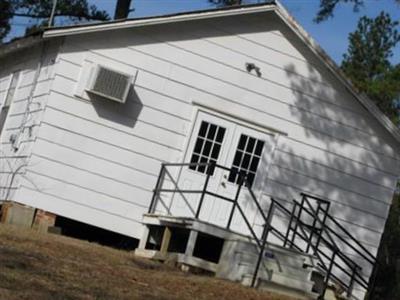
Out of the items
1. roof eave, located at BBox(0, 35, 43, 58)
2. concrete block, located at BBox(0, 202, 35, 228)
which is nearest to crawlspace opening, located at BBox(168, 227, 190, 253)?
concrete block, located at BBox(0, 202, 35, 228)

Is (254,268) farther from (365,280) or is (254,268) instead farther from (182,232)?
(365,280)

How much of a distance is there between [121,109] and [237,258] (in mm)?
3749

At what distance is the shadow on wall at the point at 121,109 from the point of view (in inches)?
657

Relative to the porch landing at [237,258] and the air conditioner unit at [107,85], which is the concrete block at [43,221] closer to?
the porch landing at [237,258]

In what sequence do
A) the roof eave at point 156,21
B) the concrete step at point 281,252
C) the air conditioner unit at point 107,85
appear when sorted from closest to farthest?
the concrete step at point 281,252
the roof eave at point 156,21
the air conditioner unit at point 107,85

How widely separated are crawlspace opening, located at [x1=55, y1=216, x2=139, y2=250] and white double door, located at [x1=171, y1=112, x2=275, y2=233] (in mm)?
1091

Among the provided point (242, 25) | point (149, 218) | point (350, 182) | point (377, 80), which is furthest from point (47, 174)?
point (377, 80)

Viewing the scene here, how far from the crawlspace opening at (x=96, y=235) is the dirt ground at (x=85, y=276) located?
1.67 meters

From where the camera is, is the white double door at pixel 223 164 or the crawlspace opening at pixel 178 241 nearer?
the crawlspace opening at pixel 178 241

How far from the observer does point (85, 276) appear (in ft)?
36.9

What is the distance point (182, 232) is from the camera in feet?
53.3

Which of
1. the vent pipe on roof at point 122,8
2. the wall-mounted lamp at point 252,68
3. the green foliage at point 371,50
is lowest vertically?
the wall-mounted lamp at point 252,68

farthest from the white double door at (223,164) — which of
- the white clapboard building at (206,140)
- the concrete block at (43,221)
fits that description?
the concrete block at (43,221)

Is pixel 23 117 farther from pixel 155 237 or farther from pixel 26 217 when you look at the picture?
pixel 155 237
